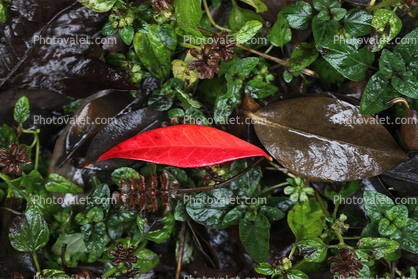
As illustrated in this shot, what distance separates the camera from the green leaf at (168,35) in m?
1.72

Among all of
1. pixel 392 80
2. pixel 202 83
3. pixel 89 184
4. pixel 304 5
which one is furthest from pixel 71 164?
pixel 392 80

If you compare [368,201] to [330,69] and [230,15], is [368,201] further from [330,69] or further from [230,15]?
[230,15]

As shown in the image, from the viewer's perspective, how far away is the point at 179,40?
186 cm

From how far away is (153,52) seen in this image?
1.79 meters

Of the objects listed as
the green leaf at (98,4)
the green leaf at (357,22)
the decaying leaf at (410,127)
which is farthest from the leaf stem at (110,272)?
the green leaf at (357,22)

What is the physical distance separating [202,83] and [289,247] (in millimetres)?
1131

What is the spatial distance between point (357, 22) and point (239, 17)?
0.65m

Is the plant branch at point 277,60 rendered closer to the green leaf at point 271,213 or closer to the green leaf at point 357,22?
the green leaf at point 357,22

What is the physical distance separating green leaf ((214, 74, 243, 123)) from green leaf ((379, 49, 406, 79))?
2.50ft

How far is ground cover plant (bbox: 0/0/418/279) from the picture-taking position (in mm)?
1638

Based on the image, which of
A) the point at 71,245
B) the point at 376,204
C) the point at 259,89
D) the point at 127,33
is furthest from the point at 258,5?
the point at 71,245

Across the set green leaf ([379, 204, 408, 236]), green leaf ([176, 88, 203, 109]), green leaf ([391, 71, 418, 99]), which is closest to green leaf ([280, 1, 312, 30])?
green leaf ([391, 71, 418, 99])

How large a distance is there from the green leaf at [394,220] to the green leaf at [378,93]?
544 mm

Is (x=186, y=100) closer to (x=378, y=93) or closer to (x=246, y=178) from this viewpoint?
(x=246, y=178)
